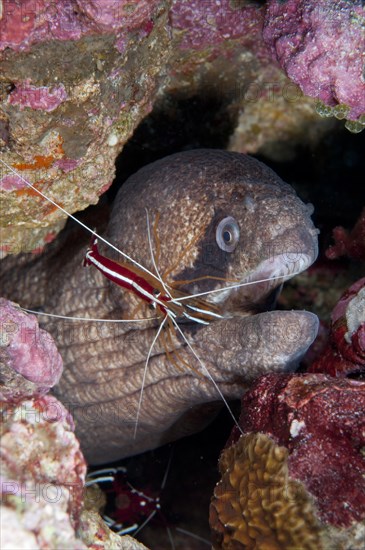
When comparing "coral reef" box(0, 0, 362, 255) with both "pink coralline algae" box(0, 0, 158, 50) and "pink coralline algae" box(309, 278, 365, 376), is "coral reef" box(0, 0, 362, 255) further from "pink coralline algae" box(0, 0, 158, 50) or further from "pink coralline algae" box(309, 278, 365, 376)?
"pink coralline algae" box(309, 278, 365, 376)

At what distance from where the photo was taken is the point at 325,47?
2730mm

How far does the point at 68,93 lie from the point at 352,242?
8.12 ft

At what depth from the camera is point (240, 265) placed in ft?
9.51

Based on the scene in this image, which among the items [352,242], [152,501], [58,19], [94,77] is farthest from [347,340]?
[152,501]

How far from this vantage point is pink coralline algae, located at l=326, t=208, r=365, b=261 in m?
3.88

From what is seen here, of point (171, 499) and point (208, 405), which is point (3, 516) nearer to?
point (208, 405)

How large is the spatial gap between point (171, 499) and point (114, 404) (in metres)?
1.53

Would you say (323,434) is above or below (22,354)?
above

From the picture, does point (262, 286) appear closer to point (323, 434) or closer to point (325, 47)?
point (323, 434)

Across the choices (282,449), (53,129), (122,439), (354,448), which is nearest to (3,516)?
(282,449)

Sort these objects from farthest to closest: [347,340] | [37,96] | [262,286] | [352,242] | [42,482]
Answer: [352,242] < [262,286] < [347,340] < [37,96] < [42,482]

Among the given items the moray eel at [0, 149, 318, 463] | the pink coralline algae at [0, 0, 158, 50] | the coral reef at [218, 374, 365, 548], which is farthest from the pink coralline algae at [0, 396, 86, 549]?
the pink coralline algae at [0, 0, 158, 50]

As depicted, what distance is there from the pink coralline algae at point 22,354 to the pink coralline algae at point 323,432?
1.22 meters

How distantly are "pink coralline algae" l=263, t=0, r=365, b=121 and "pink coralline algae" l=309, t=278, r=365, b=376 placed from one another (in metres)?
1.09
